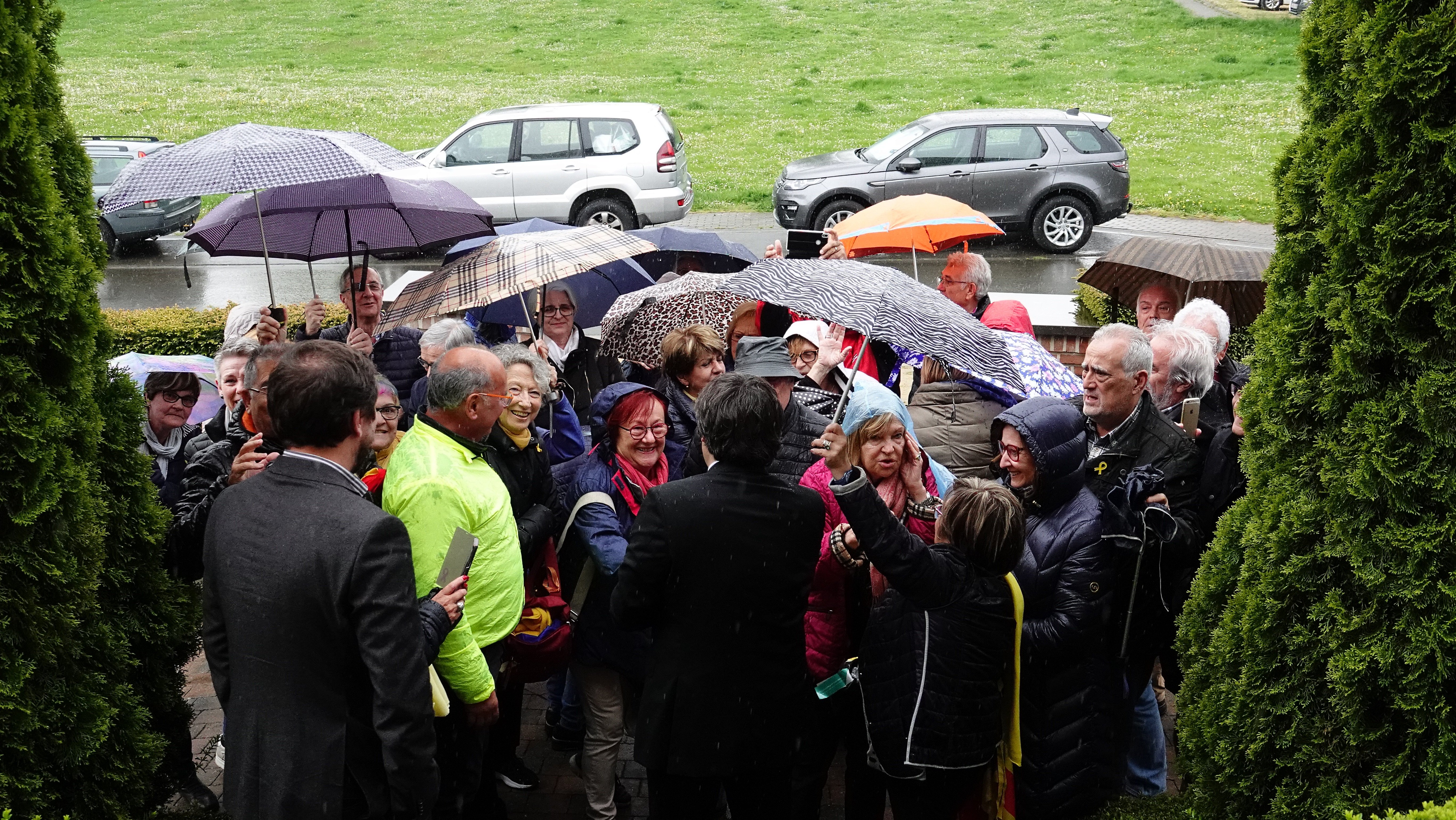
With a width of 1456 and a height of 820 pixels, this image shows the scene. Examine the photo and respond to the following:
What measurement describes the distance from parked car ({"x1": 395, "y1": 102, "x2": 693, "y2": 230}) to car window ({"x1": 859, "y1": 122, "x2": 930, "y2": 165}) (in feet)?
9.02

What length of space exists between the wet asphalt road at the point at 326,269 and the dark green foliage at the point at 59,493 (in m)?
11.6

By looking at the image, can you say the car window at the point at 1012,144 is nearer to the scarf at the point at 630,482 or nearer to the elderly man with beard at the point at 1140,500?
the elderly man with beard at the point at 1140,500

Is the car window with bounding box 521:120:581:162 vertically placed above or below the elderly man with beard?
above

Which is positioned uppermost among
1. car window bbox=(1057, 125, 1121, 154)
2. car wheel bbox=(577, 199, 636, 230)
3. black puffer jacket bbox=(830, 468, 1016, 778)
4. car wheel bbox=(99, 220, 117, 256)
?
car window bbox=(1057, 125, 1121, 154)

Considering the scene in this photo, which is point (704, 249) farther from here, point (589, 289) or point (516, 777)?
point (516, 777)

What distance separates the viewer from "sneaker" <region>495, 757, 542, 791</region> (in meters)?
4.94

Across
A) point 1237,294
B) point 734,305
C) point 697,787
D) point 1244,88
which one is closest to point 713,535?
point 697,787

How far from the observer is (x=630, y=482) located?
14.8 ft

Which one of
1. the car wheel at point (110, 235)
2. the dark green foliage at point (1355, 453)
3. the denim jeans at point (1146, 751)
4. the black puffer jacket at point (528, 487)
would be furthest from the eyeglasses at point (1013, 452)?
the car wheel at point (110, 235)

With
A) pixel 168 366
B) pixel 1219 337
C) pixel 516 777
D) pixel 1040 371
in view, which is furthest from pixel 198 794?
pixel 1219 337

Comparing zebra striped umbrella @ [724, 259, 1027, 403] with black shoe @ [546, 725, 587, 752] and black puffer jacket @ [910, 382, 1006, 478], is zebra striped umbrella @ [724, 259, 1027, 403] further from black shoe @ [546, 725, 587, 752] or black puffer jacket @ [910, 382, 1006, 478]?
black shoe @ [546, 725, 587, 752]

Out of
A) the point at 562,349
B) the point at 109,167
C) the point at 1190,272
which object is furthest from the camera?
the point at 109,167

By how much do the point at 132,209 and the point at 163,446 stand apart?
13.7 metres

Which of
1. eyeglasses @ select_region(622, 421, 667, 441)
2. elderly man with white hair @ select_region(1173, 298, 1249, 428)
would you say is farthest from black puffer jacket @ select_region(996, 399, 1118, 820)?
elderly man with white hair @ select_region(1173, 298, 1249, 428)
